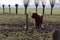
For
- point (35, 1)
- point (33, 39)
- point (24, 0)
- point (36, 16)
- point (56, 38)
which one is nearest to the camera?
point (56, 38)

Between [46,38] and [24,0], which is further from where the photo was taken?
[24,0]

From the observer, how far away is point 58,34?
2.94 meters

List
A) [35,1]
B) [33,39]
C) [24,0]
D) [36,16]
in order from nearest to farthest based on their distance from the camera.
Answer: [33,39]
[36,16]
[24,0]
[35,1]

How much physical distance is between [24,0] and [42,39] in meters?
26.9

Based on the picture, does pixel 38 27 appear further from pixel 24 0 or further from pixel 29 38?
pixel 24 0

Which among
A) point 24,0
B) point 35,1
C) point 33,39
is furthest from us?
point 35,1

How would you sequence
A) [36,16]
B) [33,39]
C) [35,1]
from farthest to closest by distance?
[35,1] < [36,16] < [33,39]

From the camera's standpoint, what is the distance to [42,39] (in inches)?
330

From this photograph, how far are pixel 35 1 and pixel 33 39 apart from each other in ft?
99.9

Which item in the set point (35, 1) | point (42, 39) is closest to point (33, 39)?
point (42, 39)

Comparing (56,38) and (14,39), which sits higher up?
(56,38)

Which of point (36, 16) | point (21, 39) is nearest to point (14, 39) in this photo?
point (21, 39)

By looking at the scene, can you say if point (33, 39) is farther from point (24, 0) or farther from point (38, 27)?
point (24, 0)

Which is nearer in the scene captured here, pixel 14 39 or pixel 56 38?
pixel 56 38
